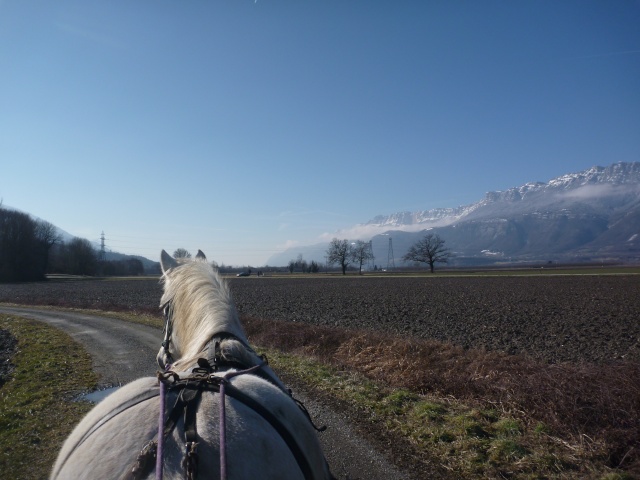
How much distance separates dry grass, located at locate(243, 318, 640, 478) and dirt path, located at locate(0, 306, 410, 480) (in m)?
0.96

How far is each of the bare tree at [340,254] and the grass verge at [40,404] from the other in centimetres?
8682

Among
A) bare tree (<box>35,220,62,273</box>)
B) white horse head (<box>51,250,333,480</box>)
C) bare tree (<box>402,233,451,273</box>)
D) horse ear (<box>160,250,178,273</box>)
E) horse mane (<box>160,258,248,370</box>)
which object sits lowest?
white horse head (<box>51,250,333,480</box>)

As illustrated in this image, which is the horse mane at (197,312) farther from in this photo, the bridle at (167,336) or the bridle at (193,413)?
the bridle at (193,413)

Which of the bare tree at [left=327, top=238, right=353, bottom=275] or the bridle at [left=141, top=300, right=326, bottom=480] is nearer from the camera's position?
the bridle at [left=141, top=300, right=326, bottom=480]

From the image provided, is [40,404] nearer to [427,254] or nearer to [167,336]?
[167,336]

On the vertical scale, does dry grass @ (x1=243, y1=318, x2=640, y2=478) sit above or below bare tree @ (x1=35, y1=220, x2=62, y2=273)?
below

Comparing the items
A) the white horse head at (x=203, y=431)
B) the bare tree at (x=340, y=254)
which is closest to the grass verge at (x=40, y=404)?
the white horse head at (x=203, y=431)

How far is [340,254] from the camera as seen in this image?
99062 mm

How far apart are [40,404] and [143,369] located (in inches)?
101

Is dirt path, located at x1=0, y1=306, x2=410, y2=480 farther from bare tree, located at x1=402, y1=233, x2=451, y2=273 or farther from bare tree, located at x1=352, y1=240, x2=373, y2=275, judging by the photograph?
bare tree, located at x1=352, y1=240, x2=373, y2=275

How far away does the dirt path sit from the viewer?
4.67 m

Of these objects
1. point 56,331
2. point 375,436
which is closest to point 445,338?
point 375,436

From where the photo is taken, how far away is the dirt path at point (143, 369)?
4.67 meters

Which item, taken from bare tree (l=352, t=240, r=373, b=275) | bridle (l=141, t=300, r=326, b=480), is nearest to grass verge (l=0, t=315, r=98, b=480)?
bridle (l=141, t=300, r=326, b=480)
